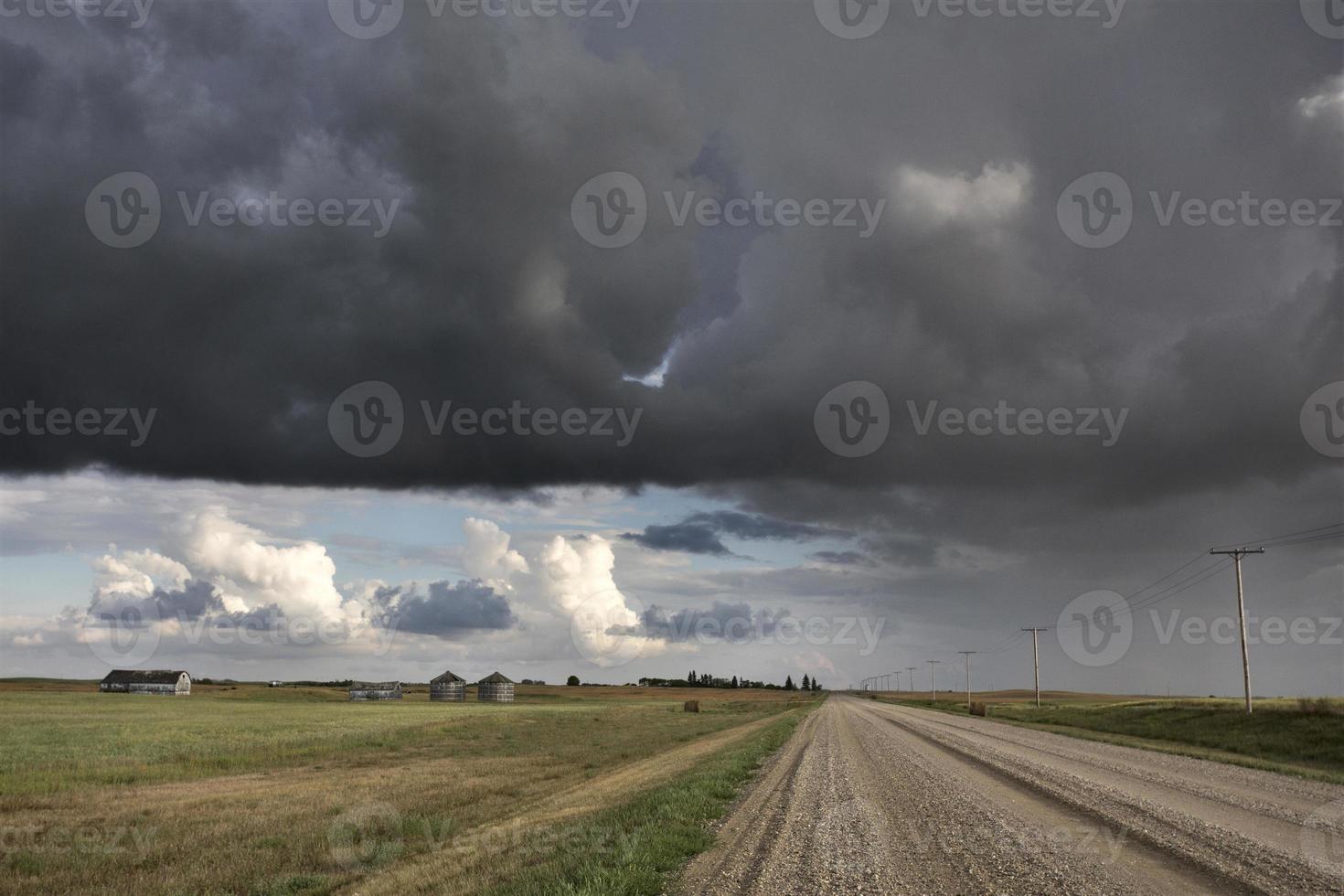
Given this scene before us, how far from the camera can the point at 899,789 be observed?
19.5 metres

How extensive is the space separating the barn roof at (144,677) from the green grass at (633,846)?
171 metres

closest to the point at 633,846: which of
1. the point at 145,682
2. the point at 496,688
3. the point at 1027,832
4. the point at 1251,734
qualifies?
the point at 1027,832

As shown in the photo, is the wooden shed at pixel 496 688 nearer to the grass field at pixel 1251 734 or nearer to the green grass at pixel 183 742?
the green grass at pixel 183 742

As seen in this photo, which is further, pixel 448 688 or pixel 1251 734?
pixel 448 688

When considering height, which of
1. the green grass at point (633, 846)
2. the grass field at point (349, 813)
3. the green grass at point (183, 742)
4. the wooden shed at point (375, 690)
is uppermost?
the green grass at point (633, 846)

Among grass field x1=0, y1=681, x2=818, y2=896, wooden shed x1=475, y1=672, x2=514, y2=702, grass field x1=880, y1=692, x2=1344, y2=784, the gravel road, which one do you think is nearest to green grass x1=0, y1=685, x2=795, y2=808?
grass field x1=0, y1=681, x2=818, y2=896

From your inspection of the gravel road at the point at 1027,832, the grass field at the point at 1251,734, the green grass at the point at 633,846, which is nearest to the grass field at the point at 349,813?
the green grass at the point at 633,846

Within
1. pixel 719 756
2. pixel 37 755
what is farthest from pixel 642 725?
pixel 37 755

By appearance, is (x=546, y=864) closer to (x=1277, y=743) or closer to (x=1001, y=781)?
(x=1001, y=781)

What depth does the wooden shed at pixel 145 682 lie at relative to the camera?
515ft

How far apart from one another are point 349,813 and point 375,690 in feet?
511

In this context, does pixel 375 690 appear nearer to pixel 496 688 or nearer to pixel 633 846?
pixel 496 688

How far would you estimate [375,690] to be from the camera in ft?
534

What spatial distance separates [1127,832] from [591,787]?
50.4 ft
